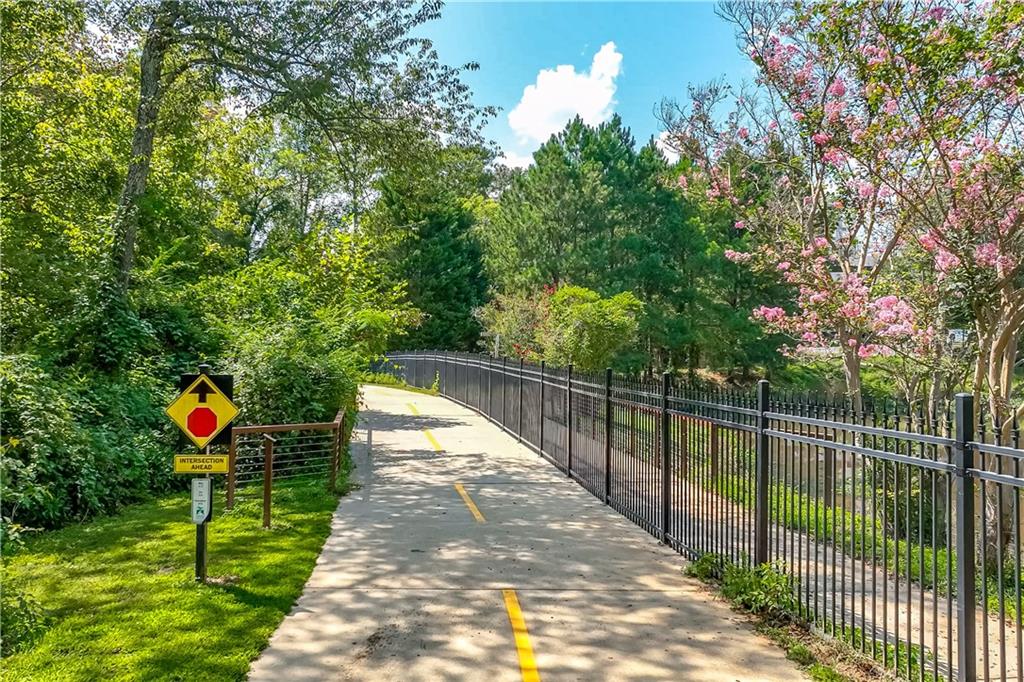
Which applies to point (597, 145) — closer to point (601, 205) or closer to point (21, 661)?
point (601, 205)

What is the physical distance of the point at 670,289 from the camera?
34.0 meters

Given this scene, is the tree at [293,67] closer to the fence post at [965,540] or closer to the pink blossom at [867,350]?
the pink blossom at [867,350]

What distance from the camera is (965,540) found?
3.47m

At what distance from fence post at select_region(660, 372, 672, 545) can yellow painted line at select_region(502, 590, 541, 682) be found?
241cm

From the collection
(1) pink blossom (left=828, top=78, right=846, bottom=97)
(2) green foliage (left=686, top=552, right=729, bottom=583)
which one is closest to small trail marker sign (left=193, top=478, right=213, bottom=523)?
(2) green foliage (left=686, top=552, right=729, bottom=583)

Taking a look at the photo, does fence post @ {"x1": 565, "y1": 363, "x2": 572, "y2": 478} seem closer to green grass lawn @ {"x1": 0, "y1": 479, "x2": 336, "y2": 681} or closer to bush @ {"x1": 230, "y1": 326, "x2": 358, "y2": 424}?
bush @ {"x1": 230, "y1": 326, "x2": 358, "y2": 424}

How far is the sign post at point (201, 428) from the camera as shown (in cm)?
562

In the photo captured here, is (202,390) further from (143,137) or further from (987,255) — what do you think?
(143,137)

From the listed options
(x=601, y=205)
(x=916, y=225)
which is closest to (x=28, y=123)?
(x=916, y=225)

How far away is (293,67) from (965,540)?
48.1 feet

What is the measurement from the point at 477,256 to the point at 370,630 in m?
39.3

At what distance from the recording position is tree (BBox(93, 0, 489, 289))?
13188mm

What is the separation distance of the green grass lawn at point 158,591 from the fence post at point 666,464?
3799 mm

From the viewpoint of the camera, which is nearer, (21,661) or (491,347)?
(21,661)
